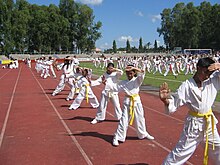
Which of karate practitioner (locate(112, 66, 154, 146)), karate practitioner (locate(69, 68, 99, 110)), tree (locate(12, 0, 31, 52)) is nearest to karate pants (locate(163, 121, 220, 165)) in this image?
karate practitioner (locate(112, 66, 154, 146))

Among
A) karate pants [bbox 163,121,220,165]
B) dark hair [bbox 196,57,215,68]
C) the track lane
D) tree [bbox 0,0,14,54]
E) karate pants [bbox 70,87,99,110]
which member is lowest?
the track lane

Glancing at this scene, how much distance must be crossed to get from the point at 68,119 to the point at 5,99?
6074mm

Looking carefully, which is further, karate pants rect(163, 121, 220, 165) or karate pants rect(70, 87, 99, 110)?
karate pants rect(70, 87, 99, 110)

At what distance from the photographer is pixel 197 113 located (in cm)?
421

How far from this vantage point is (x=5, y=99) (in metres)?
14.5

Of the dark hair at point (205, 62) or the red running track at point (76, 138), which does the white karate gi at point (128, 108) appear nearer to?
the red running track at point (76, 138)

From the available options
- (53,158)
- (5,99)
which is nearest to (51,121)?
(53,158)

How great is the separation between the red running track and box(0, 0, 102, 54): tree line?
208ft

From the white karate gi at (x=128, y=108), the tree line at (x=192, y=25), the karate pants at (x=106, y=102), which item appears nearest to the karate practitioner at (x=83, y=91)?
the karate pants at (x=106, y=102)

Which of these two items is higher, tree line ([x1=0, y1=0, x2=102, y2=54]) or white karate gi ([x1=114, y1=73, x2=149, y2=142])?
tree line ([x1=0, y1=0, x2=102, y2=54])

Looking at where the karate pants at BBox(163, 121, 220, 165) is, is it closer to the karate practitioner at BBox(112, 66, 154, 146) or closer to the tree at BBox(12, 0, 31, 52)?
the karate practitioner at BBox(112, 66, 154, 146)

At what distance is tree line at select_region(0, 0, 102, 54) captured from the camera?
2764 inches

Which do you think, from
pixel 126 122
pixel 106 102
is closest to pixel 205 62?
pixel 126 122

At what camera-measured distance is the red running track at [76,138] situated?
19.7 ft
